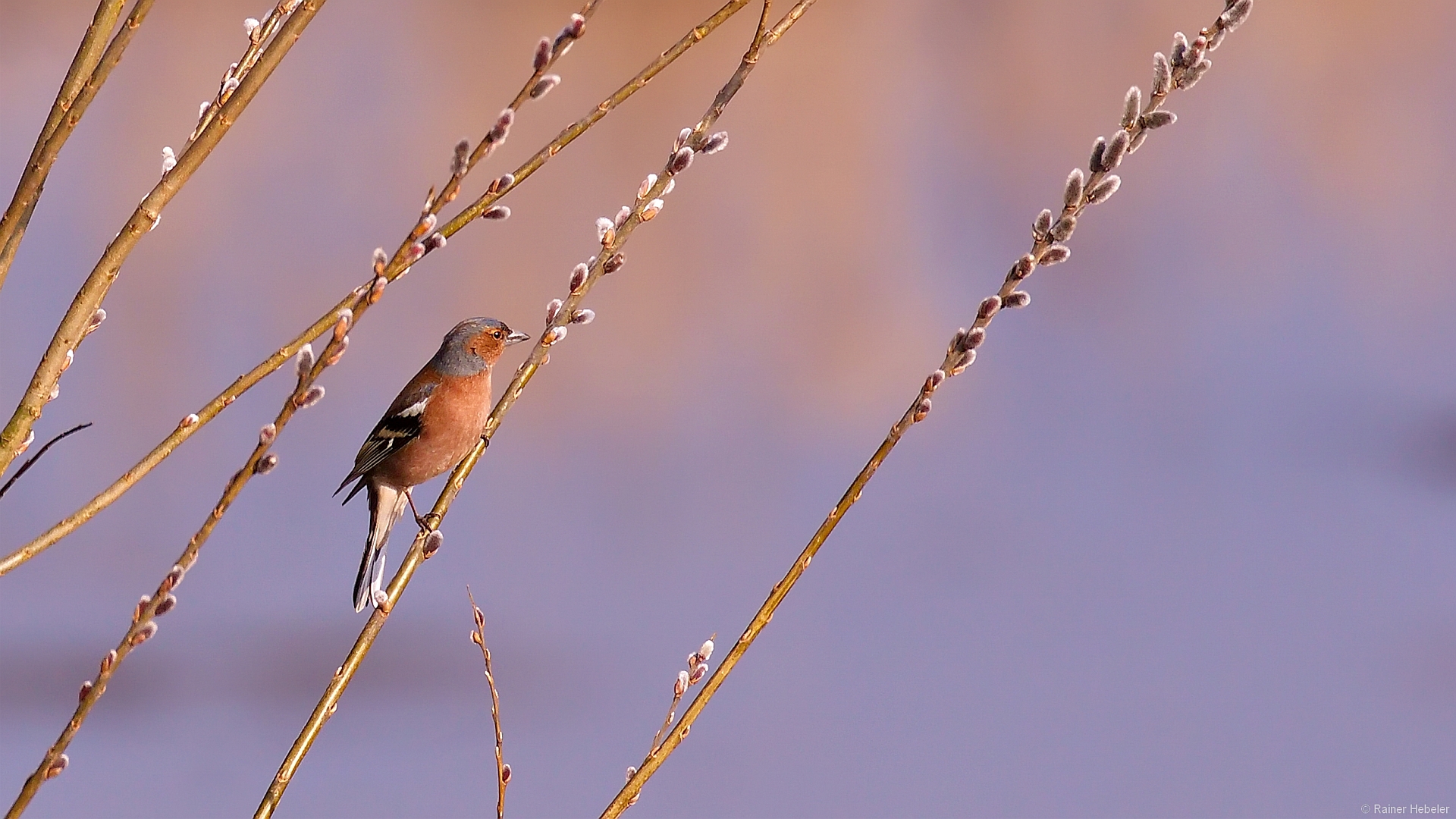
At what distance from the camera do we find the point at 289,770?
0.48 meters

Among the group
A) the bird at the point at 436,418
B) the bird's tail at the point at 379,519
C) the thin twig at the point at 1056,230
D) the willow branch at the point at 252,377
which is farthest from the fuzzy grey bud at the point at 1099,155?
the bird's tail at the point at 379,519

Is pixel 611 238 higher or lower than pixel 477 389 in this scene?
lower

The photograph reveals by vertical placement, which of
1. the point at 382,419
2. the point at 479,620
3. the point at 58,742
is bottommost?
the point at 58,742

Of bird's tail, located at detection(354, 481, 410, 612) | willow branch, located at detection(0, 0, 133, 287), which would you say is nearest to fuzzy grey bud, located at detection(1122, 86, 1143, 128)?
willow branch, located at detection(0, 0, 133, 287)

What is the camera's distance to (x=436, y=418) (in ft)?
3.25

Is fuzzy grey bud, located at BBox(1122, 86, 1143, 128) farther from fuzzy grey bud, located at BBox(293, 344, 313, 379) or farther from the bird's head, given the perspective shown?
the bird's head

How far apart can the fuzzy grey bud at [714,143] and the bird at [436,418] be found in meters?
0.47

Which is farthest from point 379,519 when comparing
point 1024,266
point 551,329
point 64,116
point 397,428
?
point 1024,266

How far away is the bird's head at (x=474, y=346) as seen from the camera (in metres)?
1.02

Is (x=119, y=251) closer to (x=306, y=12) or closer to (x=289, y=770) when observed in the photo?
(x=306, y=12)

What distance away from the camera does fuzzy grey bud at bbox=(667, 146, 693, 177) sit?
50 centimetres

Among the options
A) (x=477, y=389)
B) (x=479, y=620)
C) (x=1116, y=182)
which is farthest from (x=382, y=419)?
(x=1116, y=182)

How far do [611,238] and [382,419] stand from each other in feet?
1.75

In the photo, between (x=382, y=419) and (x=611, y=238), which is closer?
(x=611, y=238)
